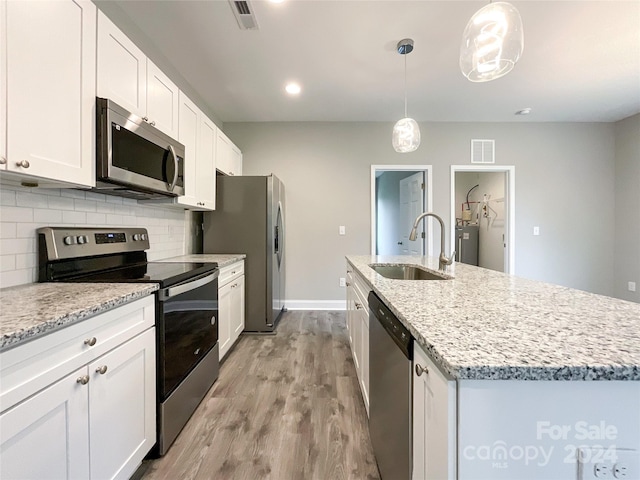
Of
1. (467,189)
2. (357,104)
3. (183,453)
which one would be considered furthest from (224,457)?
(467,189)

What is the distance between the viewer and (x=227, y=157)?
11.0 feet

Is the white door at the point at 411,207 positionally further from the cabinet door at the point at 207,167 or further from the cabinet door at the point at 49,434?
the cabinet door at the point at 49,434

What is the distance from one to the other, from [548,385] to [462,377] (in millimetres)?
173

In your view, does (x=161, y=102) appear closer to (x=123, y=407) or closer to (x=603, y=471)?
(x=123, y=407)

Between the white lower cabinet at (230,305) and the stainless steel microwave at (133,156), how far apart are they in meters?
0.83

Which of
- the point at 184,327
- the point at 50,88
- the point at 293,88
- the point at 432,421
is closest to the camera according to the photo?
the point at 432,421

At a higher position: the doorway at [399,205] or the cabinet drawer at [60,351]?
the doorway at [399,205]

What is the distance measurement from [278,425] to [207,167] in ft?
7.31

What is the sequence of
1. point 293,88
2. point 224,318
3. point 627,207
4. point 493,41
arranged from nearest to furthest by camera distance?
point 493,41 < point 224,318 < point 293,88 < point 627,207

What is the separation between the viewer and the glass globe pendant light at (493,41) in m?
1.33

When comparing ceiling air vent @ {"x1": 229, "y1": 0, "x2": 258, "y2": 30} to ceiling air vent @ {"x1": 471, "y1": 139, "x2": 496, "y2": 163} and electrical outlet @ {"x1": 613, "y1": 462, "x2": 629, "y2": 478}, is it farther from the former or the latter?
ceiling air vent @ {"x1": 471, "y1": 139, "x2": 496, "y2": 163}

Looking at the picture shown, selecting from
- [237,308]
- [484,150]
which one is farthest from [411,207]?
[237,308]

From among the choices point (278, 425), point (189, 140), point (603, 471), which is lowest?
point (278, 425)

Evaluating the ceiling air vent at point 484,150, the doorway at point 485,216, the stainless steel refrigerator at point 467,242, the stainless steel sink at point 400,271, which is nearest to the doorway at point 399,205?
the doorway at point 485,216
